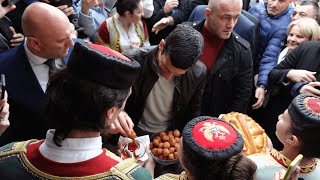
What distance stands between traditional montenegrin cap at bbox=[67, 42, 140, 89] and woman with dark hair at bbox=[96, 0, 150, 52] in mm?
2039

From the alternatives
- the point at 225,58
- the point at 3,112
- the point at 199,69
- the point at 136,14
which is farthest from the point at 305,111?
the point at 136,14

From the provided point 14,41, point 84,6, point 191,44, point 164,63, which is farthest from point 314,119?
point 84,6

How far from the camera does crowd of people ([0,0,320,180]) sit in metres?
1.18

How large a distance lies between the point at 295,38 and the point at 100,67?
226 centimetres

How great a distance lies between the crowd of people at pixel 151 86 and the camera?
1.18m

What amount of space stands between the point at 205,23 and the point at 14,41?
55.7 inches

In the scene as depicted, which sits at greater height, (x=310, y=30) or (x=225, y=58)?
(x=310, y=30)

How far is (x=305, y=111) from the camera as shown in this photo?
5.21 feet

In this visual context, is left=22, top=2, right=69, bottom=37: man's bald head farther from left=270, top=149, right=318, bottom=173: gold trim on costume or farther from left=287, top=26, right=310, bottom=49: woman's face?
left=287, top=26, right=310, bottom=49: woman's face

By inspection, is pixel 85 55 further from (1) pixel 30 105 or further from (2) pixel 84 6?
(2) pixel 84 6

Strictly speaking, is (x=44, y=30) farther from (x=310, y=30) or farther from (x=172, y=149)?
(x=310, y=30)

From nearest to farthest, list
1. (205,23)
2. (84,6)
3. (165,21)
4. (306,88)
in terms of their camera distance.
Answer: (306,88)
(205,23)
(84,6)
(165,21)

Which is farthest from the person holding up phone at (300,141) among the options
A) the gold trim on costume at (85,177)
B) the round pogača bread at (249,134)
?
the gold trim on costume at (85,177)

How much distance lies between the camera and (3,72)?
6.55 feet
